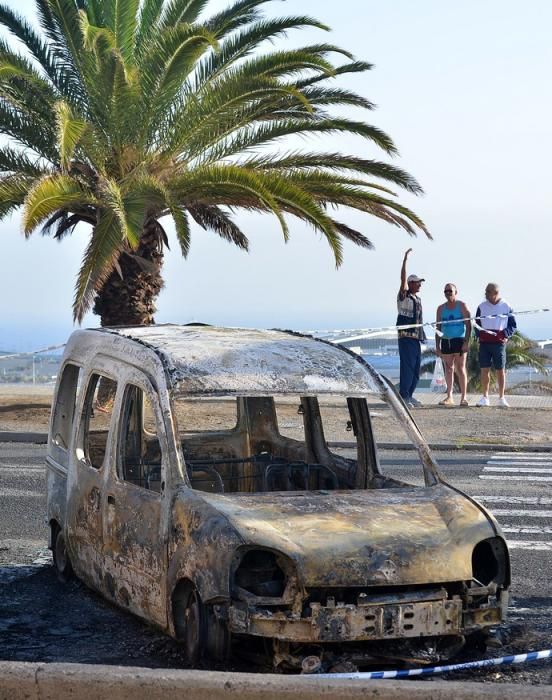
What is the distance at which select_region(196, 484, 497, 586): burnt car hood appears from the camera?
631cm

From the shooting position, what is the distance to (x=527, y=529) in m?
10.9

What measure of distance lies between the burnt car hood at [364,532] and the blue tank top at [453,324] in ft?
45.4

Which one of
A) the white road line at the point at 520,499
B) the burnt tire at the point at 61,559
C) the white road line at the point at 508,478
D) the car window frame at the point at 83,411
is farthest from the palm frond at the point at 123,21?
the burnt tire at the point at 61,559

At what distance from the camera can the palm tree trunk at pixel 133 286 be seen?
21469mm

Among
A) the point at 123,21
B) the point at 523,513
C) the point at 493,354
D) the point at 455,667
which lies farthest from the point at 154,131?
the point at 455,667

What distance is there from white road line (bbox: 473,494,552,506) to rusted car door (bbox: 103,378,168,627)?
5072mm

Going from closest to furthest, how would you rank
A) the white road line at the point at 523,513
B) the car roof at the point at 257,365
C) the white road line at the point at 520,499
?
the car roof at the point at 257,365 → the white road line at the point at 523,513 → the white road line at the point at 520,499

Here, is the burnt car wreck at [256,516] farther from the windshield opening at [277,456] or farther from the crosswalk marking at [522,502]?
the crosswalk marking at [522,502]

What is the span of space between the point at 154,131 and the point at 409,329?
4.95 metres

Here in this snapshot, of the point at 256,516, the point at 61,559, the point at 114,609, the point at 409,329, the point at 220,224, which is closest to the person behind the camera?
the point at 256,516

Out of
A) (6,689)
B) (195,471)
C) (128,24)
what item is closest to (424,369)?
(128,24)

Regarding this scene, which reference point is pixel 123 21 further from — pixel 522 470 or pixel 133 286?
pixel 522 470

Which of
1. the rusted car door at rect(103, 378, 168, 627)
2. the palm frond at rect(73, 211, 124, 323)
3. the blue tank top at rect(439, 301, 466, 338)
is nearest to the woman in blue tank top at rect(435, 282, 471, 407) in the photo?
the blue tank top at rect(439, 301, 466, 338)

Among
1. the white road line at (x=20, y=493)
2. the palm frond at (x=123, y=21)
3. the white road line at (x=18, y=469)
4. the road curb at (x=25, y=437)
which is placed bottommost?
the white road line at (x=20, y=493)
